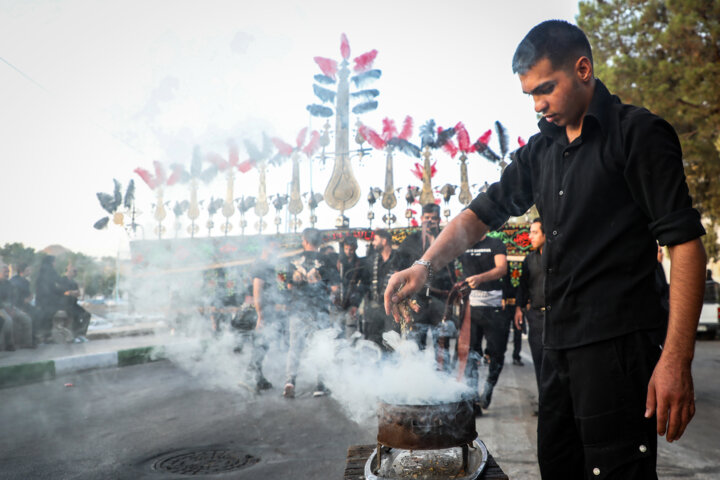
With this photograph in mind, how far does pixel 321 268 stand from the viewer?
697 centimetres

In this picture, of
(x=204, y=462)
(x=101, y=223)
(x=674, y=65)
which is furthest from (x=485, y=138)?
(x=204, y=462)

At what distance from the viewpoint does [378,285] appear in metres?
6.83

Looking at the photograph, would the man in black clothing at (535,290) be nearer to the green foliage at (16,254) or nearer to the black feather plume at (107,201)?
the black feather plume at (107,201)

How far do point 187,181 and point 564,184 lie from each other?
208 inches

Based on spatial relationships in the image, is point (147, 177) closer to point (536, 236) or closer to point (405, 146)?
point (536, 236)

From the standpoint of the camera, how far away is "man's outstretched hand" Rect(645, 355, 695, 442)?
4.48 ft

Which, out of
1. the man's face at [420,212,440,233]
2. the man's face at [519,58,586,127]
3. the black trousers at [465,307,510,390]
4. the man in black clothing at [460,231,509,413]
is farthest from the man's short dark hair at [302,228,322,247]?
the man's face at [519,58,586,127]

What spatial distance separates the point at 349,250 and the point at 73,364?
4813mm

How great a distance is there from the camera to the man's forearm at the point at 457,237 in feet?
6.78

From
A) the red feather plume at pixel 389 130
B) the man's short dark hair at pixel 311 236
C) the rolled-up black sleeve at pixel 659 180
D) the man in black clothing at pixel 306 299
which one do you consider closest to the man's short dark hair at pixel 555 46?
the rolled-up black sleeve at pixel 659 180

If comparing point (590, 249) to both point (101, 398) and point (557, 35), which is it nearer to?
point (557, 35)

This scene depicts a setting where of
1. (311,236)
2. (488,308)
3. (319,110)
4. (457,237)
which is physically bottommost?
(488,308)

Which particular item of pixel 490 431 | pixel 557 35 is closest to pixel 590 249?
pixel 557 35

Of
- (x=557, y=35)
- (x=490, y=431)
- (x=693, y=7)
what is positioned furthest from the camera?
(x=693, y=7)
